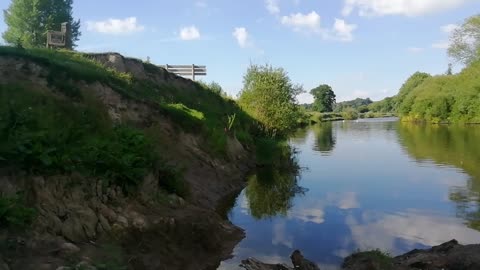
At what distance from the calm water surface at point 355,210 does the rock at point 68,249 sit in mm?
4301

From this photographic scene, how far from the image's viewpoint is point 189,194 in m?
15.7

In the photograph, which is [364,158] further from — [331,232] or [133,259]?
[133,259]

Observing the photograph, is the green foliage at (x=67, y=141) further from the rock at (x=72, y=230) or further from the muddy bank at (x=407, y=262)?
the muddy bank at (x=407, y=262)

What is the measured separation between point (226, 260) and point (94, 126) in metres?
5.42

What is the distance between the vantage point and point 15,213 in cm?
851

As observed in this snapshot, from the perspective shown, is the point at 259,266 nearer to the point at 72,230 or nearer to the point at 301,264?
the point at 301,264

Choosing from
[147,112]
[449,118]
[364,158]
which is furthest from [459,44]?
[147,112]

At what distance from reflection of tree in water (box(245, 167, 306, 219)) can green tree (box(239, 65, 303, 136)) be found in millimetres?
7902

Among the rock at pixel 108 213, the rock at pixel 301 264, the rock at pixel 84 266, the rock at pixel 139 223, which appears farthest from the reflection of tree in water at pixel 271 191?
the rock at pixel 84 266

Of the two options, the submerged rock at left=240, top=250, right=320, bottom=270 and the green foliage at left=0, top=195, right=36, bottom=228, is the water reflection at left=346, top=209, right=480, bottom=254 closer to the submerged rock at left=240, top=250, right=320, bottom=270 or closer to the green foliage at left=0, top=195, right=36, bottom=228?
the submerged rock at left=240, top=250, right=320, bottom=270

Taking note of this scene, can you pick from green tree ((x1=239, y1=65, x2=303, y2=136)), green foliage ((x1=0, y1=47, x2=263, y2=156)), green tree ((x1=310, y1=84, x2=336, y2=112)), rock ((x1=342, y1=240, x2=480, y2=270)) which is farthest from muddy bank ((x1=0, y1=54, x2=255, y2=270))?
green tree ((x1=310, y1=84, x2=336, y2=112))

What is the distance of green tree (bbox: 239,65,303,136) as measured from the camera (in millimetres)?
37312

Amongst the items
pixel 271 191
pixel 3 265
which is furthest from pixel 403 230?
pixel 3 265

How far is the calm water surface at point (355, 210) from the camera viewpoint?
14320 mm
